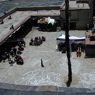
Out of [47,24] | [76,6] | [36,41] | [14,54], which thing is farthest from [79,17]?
[14,54]

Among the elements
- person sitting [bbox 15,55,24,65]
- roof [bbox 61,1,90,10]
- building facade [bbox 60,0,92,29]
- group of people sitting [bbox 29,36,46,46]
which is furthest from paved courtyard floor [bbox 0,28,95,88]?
roof [bbox 61,1,90,10]

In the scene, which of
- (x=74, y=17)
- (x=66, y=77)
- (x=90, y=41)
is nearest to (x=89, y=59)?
(x=90, y=41)

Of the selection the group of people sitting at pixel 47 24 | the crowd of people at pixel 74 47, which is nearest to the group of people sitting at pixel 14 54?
the crowd of people at pixel 74 47

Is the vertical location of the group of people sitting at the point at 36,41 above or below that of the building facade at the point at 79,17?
below

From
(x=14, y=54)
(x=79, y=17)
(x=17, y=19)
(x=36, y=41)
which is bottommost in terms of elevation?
(x=14, y=54)

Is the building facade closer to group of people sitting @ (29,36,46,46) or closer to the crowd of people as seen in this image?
group of people sitting @ (29,36,46,46)

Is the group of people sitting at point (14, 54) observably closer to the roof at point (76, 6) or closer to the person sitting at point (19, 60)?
the person sitting at point (19, 60)

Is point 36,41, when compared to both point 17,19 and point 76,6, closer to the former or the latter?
point 17,19
